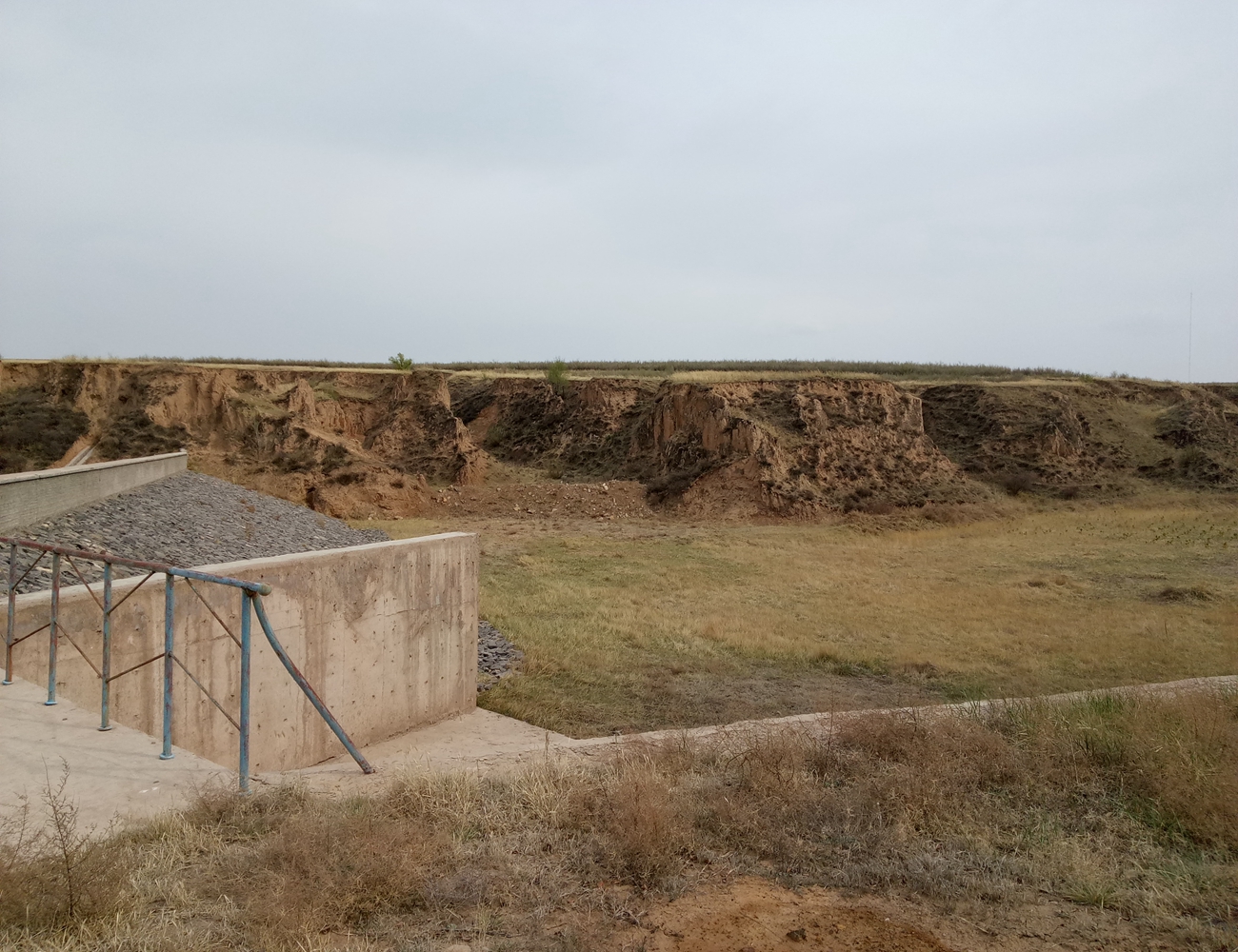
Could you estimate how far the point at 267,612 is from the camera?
8516mm

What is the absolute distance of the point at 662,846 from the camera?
4.61 m

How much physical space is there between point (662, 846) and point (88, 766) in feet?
12.1

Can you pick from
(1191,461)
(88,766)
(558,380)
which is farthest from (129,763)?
(1191,461)

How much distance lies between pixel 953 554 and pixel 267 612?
20921 mm

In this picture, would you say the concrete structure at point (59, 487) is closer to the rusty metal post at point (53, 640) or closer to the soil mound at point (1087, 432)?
the rusty metal post at point (53, 640)

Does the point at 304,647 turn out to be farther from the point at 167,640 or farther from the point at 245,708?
the point at 245,708

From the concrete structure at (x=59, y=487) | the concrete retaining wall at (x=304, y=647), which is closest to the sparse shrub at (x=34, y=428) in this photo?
the concrete structure at (x=59, y=487)

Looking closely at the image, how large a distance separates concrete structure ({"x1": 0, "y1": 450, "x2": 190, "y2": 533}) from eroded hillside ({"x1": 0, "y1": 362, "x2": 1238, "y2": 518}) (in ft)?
36.5

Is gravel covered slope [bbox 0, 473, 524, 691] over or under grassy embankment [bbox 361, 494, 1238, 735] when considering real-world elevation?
over

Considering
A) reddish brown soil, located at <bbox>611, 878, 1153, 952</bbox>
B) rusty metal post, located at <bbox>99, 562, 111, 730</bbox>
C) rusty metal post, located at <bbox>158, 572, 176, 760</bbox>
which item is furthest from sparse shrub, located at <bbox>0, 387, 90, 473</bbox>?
reddish brown soil, located at <bbox>611, 878, 1153, 952</bbox>

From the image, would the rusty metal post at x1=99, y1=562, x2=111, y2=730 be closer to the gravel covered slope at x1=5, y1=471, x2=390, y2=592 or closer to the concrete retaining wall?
the concrete retaining wall

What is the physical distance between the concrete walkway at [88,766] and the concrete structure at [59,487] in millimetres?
8007

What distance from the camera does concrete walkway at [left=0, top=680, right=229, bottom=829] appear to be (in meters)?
4.96

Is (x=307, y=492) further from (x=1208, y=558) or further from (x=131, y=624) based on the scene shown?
(x=1208, y=558)
